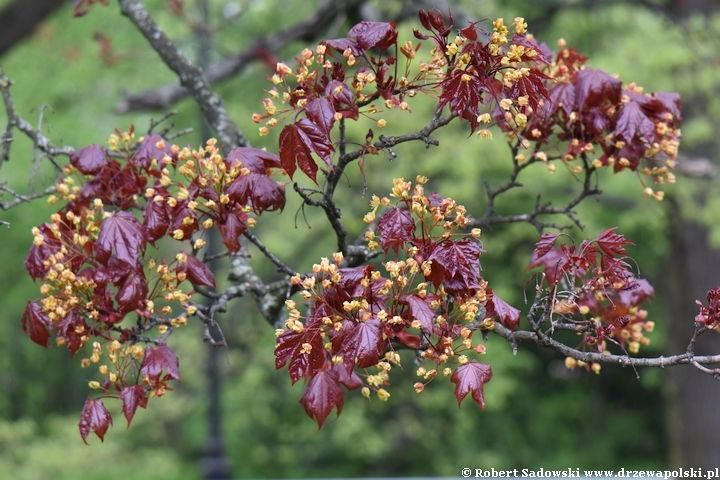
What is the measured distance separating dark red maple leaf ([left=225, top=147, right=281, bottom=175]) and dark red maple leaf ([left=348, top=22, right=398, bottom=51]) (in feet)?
1.12

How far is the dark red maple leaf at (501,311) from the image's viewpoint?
5.03ft

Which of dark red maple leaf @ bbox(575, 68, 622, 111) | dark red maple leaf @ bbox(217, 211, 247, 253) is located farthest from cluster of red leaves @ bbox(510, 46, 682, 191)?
dark red maple leaf @ bbox(217, 211, 247, 253)

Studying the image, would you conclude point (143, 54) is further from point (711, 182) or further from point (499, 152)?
point (711, 182)

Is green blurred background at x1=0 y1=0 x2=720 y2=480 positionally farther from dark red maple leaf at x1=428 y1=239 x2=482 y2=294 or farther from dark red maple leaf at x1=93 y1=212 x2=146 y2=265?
dark red maple leaf at x1=428 y1=239 x2=482 y2=294

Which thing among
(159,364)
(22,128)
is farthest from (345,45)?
(22,128)

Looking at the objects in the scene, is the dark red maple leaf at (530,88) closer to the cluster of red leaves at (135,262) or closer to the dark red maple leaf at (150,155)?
the cluster of red leaves at (135,262)

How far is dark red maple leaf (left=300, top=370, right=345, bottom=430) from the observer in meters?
1.44

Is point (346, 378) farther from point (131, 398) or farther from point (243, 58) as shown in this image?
point (243, 58)

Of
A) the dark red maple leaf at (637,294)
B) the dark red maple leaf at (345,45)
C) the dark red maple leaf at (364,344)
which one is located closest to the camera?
the dark red maple leaf at (364,344)

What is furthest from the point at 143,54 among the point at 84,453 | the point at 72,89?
the point at 84,453

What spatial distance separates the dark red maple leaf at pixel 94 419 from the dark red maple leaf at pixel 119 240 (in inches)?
13.5

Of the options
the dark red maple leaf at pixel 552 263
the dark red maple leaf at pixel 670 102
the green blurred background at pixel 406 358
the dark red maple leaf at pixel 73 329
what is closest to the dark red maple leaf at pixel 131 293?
the dark red maple leaf at pixel 73 329

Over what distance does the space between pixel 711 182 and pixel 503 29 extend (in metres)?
5.34

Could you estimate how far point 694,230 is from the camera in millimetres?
6477
